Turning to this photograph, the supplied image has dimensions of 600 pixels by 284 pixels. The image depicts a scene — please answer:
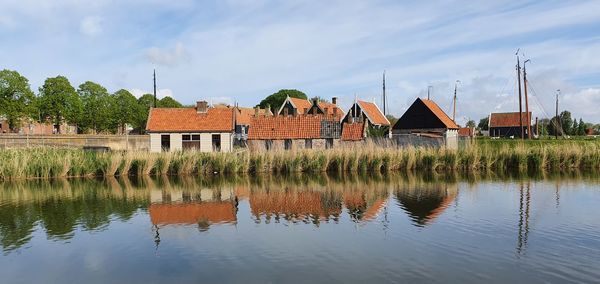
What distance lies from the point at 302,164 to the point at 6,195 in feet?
48.6

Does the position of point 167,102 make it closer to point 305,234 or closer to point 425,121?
point 425,121

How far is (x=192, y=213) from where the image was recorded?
582 inches

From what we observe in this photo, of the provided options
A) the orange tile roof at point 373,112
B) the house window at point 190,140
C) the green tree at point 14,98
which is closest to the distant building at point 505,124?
the orange tile roof at point 373,112

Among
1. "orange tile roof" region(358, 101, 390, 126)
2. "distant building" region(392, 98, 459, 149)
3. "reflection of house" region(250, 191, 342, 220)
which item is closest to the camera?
"reflection of house" region(250, 191, 342, 220)

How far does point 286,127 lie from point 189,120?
26.2ft

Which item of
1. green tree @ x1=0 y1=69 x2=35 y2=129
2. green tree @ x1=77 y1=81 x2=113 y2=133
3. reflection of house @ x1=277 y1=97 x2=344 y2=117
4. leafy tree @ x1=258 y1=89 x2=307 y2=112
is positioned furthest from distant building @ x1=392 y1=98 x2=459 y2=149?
green tree @ x1=0 y1=69 x2=35 y2=129

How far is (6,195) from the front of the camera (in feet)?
61.5

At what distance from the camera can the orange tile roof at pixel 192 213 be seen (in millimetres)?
13633

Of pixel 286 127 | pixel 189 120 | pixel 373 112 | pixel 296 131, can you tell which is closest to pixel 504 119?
pixel 373 112

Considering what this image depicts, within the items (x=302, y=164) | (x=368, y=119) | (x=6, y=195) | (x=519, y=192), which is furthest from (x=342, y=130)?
(x=6, y=195)

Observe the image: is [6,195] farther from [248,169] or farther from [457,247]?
[457,247]

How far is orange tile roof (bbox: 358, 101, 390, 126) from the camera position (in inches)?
1691

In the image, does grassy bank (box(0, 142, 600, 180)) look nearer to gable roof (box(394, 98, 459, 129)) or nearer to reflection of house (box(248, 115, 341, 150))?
reflection of house (box(248, 115, 341, 150))

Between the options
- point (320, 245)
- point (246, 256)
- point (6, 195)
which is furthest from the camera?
point (6, 195)
